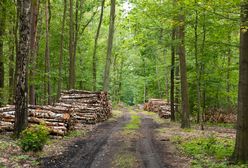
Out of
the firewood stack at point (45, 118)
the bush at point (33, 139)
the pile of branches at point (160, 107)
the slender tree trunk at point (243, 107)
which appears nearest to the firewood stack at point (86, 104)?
the firewood stack at point (45, 118)

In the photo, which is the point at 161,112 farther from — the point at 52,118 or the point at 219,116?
the point at 52,118

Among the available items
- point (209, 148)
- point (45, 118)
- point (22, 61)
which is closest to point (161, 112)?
point (45, 118)

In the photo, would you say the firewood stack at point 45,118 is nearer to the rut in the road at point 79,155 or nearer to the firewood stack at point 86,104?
the rut in the road at point 79,155

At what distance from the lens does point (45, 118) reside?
16.2 meters

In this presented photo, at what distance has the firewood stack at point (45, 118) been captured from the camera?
608 inches

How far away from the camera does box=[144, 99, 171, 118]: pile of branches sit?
31.4m

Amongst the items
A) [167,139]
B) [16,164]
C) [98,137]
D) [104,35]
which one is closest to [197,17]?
[167,139]

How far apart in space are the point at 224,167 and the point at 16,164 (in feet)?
21.3

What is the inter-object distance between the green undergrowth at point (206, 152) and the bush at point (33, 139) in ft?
18.2

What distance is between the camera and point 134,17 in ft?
71.5

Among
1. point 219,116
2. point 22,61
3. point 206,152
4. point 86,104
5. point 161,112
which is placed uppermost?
point 22,61

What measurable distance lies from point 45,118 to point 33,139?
469 cm

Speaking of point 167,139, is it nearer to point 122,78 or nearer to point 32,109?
point 32,109

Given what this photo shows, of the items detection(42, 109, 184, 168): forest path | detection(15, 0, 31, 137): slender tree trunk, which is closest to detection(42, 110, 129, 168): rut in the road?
detection(42, 109, 184, 168): forest path
